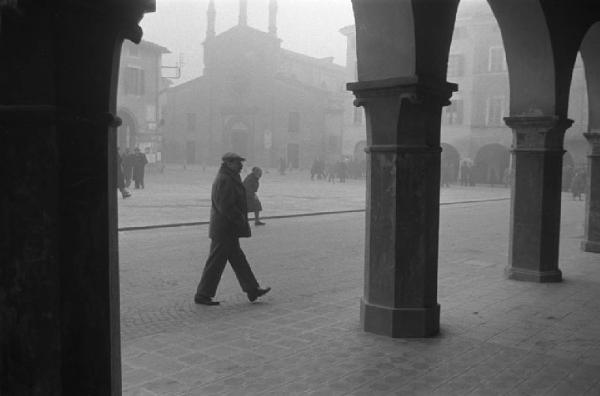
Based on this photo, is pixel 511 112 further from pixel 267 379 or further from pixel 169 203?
pixel 169 203

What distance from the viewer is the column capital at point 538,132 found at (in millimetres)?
7820

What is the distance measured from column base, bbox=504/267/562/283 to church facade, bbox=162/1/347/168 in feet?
132

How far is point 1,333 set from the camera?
2.69 meters

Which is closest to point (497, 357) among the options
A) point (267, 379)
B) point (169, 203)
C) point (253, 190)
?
point (267, 379)

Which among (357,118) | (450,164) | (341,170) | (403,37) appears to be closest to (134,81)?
(341,170)

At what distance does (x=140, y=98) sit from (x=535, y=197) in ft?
107

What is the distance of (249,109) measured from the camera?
50625 mm

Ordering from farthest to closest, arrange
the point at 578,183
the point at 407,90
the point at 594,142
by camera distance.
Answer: the point at 578,183, the point at 594,142, the point at 407,90

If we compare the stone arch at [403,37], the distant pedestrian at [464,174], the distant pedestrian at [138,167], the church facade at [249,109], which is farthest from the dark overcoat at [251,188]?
the church facade at [249,109]

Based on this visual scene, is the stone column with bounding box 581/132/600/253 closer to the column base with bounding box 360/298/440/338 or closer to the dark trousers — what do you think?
the column base with bounding box 360/298/440/338

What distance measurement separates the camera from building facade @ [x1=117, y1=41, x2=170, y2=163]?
36.6m

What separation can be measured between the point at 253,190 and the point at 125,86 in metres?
26.0

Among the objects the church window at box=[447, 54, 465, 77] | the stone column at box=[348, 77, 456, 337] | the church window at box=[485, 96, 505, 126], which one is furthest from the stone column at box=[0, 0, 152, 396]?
the church window at box=[447, 54, 465, 77]

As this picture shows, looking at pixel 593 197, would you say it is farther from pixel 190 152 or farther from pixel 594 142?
pixel 190 152
